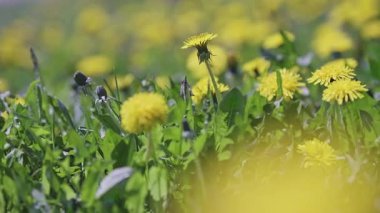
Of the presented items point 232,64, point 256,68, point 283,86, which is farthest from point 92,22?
point 283,86

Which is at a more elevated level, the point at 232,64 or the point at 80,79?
the point at 232,64

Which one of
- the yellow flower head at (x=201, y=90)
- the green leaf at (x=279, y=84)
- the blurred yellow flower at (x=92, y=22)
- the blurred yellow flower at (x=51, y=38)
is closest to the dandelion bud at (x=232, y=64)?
the yellow flower head at (x=201, y=90)

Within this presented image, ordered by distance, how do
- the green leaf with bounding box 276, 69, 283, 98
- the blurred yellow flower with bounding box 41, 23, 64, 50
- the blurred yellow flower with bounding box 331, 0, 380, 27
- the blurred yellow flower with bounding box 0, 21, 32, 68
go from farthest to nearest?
1. the blurred yellow flower with bounding box 41, 23, 64, 50
2. the blurred yellow flower with bounding box 0, 21, 32, 68
3. the blurred yellow flower with bounding box 331, 0, 380, 27
4. the green leaf with bounding box 276, 69, 283, 98

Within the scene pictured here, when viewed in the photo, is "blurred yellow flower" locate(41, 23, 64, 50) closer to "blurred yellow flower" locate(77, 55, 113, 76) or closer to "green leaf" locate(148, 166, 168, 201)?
"blurred yellow flower" locate(77, 55, 113, 76)

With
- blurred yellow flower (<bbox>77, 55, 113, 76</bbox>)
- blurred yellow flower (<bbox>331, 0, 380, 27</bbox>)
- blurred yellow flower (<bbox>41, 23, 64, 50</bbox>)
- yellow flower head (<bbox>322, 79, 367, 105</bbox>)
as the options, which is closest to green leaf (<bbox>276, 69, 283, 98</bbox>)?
yellow flower head (<bbox>322, 79, 367, 105</bbox>)

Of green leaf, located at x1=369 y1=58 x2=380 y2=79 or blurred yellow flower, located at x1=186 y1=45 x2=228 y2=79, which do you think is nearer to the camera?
green leaf, located at x1=369 y1=58 x2=380 y2=79

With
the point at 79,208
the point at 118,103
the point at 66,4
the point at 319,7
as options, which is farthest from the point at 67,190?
the point at 66,4

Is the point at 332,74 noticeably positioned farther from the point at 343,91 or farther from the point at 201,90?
the point at 201,90
